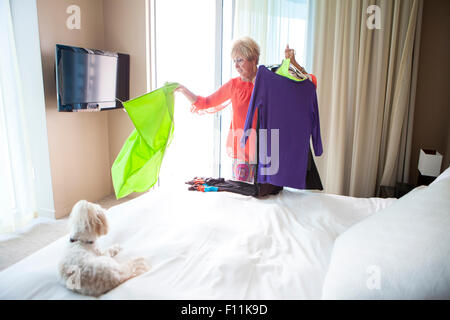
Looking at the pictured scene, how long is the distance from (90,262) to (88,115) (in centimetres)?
244

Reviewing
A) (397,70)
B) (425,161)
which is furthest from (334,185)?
(397,70)

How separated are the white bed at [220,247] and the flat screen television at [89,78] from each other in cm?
134

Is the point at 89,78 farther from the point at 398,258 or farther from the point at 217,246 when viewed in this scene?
the point at 398,258

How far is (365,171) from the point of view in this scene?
3.02m

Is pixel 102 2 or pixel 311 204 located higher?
pixel 102 2

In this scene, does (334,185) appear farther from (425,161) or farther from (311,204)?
(311,204)

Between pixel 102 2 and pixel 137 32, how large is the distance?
51 cm

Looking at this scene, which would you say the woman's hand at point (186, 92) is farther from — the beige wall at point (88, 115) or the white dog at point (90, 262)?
the beige wall at point (88, 115)

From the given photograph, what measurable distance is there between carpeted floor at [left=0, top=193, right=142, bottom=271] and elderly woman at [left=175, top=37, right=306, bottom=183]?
1.34 meters

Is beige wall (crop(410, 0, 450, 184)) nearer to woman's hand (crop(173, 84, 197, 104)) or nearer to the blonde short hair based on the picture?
the blonde short hair

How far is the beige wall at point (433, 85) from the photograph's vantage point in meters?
2.75

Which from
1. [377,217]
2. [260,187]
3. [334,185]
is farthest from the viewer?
[334,185]

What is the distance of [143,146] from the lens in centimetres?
182

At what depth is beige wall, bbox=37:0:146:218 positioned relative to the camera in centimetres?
270
